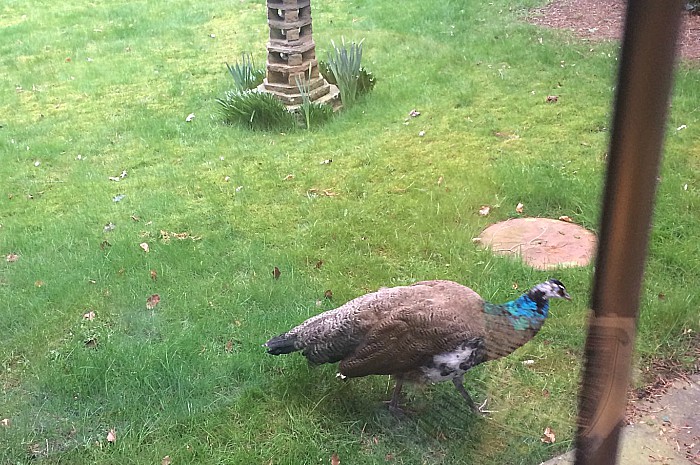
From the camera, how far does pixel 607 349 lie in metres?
1.12

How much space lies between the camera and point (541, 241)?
9.62 feet

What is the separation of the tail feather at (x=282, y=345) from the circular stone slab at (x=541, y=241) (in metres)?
1.06

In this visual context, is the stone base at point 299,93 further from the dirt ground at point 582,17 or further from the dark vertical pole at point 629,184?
the dark vertical pole at point 629,184

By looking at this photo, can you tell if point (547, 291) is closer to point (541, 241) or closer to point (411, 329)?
point (411, 329)

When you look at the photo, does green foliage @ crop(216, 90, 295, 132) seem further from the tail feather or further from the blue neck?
the blue neck

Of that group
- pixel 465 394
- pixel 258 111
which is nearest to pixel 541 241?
pixel 465 394

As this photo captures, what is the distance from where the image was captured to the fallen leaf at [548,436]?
78.8 inches

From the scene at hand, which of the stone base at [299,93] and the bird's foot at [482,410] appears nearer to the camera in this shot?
the bird's foot at [482,410]

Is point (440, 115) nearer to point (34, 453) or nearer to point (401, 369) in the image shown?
point (401, 369)

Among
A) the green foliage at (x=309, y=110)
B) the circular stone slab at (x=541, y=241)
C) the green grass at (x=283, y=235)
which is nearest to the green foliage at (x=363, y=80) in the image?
the green grass at (x=283, y=235)

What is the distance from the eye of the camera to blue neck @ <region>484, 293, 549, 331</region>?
2.07m

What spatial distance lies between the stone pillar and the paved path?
2.98m

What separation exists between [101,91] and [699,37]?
420cm

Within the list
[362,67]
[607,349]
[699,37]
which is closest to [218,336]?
[607,349]
